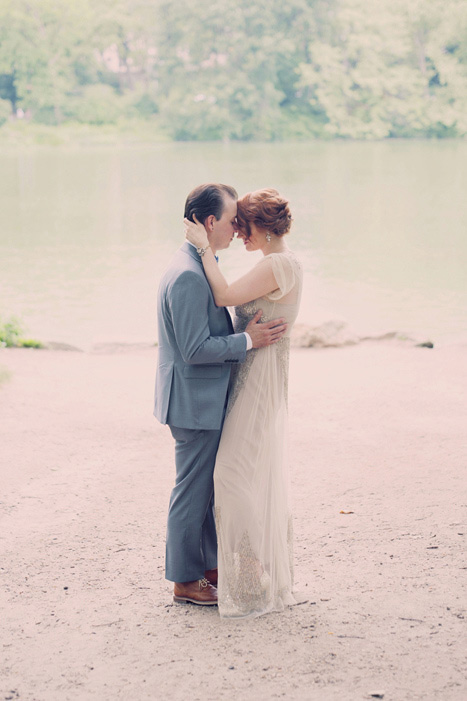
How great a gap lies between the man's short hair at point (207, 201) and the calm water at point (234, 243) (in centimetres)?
634

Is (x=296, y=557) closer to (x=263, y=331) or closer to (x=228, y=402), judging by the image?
(x=228, y=402)

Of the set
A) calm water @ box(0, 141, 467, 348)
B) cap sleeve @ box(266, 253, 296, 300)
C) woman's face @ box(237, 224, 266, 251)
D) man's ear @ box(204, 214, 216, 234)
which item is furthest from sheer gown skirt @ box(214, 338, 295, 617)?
calm water @ box(0, 141, 467, 348)

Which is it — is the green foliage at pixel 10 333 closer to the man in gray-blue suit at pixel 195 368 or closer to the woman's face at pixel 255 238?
the man in gray-blue suit at pixel 195 368

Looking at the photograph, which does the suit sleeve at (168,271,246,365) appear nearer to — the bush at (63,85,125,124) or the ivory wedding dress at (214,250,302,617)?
the ivory wedding dress at (214,250,302,617)

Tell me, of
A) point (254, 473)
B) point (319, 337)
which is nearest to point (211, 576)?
point (254, 473)

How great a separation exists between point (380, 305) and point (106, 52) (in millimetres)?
53979

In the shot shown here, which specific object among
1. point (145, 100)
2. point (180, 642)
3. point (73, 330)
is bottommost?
point (73, 330)

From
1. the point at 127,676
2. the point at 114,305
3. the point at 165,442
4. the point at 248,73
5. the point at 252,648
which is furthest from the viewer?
the point at 248,73

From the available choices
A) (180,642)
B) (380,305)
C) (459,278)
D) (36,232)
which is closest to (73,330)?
(380,305)

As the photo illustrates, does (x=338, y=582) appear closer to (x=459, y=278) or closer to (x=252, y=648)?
(x=252, y=648)

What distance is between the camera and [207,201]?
3.02m

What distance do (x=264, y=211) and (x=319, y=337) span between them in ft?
20.1

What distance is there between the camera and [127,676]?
2.80 metres

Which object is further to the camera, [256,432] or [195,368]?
[256,432]
